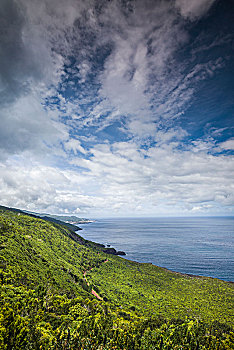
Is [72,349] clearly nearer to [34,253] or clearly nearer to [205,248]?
[34,253]

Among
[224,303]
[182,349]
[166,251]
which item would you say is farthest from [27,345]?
[166,251]

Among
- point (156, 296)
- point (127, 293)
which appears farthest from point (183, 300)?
point (127, 293)

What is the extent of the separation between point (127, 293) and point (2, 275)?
158ft

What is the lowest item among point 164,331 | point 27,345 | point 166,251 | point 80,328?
point 166,251

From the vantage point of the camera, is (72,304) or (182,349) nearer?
(182,349)

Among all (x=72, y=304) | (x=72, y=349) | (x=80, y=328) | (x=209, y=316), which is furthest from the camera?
(x=209, y=316)

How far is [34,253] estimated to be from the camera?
2517 inches

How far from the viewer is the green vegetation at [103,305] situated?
78.6ft

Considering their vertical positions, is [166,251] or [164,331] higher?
[164,331]

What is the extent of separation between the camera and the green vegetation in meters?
24.0

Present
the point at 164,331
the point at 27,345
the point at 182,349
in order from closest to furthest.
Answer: the point at 27,345 < the point at 182,349 < the point at 164,331

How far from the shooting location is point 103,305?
4222 cm

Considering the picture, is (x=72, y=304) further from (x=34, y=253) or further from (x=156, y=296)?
(x=156, y=296)

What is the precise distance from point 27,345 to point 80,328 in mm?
9554
